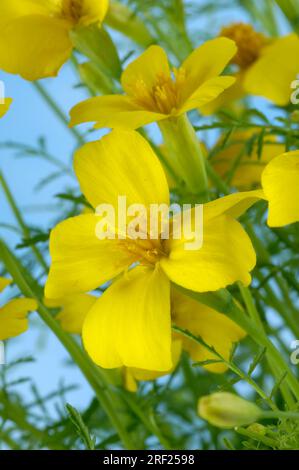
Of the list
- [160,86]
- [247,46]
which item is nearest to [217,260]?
[160,86]

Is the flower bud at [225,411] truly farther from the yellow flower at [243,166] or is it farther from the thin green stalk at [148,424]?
the yellow flower at [243,166]

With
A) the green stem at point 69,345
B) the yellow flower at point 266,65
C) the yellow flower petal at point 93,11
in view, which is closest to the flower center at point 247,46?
the yellow flower at point 266,65

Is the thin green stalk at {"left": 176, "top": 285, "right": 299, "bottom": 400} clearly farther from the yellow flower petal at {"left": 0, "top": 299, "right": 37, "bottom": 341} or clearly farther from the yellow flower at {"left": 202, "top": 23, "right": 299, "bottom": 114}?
the yellow flower at {"left": 202, "top": 23, "right": 299, "bottom": 114}

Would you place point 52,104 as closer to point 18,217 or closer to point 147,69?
point 18,217

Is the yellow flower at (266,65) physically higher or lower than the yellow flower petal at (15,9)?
lower

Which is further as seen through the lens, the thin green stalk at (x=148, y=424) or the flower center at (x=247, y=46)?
the flower center at (x=247, y=46)

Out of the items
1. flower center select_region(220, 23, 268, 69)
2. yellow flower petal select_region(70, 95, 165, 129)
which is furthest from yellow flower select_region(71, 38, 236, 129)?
flower center select_region(220, 23, 268, 69)
